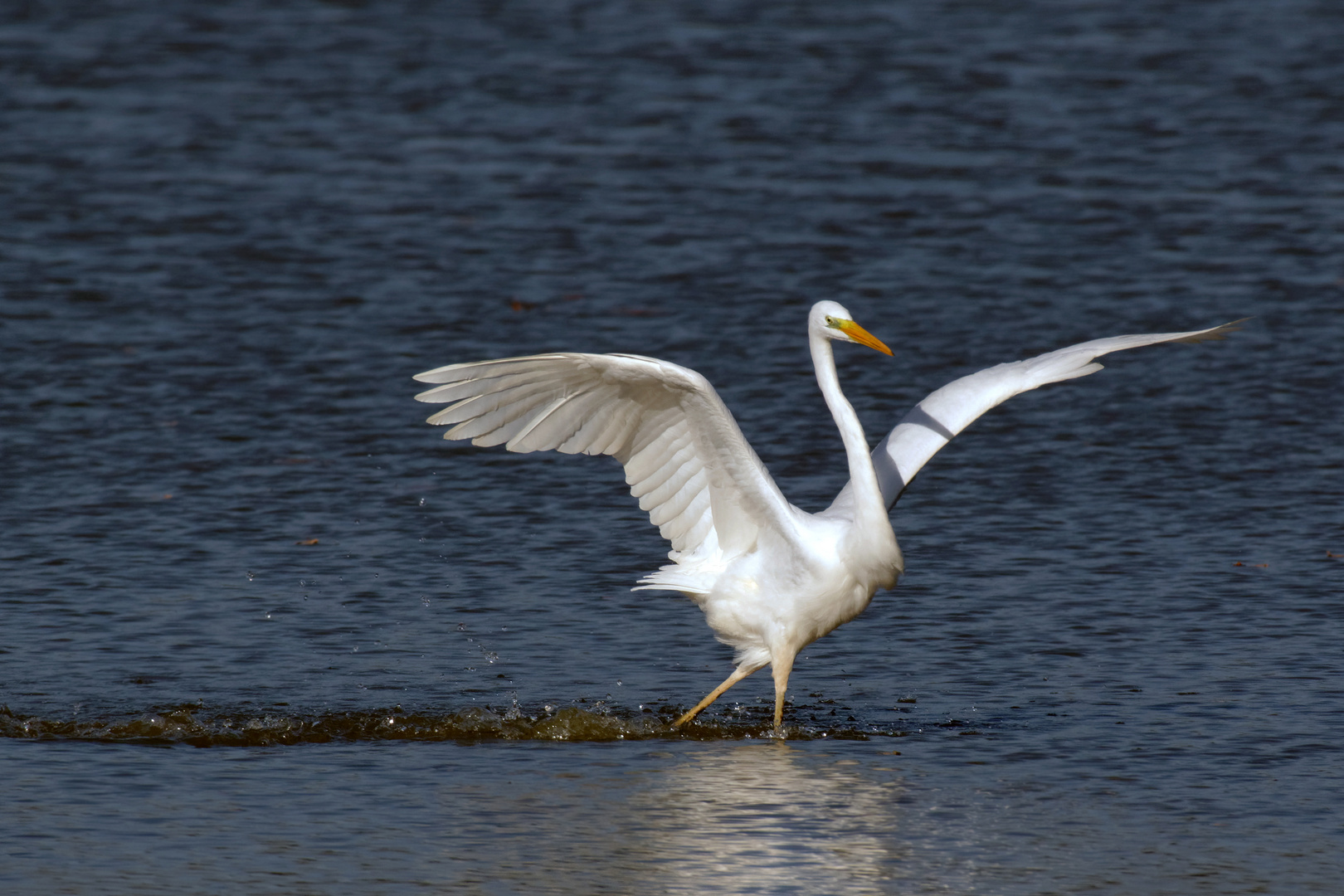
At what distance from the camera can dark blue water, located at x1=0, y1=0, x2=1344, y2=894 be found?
7188 millimetres

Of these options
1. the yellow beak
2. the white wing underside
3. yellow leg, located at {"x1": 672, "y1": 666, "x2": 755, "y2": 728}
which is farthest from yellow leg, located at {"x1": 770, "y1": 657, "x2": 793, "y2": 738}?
the yellow beak

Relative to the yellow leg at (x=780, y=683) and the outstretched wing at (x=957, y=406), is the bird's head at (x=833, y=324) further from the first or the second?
the yellow leg at (x=780, y=683)

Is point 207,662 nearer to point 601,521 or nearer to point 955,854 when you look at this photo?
point 601,521

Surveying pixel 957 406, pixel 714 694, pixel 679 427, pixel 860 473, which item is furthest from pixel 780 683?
pixel 957 406

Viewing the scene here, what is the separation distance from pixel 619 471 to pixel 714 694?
349 centimetres

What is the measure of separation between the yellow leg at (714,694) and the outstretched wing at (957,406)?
0.81m

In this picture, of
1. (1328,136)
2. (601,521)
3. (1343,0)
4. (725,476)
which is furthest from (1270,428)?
(1343,0)

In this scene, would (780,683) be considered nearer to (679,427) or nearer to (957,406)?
(679,427)

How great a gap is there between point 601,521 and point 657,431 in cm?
282

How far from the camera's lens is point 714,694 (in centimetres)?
838

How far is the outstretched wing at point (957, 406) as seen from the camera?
8734 mm

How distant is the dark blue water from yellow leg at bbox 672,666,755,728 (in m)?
0.11

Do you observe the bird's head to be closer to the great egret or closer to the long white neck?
the great egret

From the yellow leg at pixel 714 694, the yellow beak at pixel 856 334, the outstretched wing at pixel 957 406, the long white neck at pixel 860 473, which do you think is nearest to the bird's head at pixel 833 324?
the yellow beak at pixel 856 334
